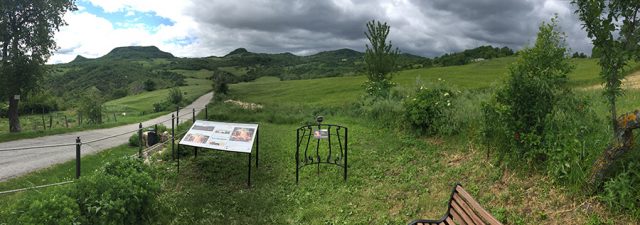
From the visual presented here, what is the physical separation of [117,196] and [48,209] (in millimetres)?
815

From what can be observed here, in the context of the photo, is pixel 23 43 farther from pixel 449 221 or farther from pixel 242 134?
pixel 449 221

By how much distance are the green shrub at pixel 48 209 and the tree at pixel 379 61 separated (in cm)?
1685

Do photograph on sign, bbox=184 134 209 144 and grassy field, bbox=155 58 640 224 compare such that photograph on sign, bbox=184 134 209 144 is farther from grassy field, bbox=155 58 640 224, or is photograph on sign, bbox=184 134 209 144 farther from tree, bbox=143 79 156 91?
tree, bbox=143 79 156 91

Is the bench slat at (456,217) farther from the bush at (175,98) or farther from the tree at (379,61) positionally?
the bush at (175,98)

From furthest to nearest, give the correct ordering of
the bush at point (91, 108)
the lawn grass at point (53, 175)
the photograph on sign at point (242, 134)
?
1. the bush at point (91, 108)
2. the lawn grass at point (53, 175)
3. the photograph on sign at point (242, 134)

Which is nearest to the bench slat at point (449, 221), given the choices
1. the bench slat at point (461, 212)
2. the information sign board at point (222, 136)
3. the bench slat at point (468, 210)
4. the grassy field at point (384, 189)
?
the bench slat at point (461, 212)

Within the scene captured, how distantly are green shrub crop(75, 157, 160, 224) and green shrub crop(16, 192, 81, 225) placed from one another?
0.19 m

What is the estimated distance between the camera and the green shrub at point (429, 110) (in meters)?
10.2

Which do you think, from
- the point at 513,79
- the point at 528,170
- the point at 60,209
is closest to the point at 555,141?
the point at 528,170

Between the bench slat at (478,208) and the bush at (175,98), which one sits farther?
the bush at (175,98)

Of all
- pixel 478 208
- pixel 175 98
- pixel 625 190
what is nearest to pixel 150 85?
pixel 175 98

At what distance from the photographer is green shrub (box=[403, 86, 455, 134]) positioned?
10242 mm

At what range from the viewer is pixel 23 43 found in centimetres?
1962

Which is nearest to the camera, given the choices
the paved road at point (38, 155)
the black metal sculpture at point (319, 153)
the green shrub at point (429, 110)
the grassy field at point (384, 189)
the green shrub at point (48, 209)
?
the green shrub at point (48, 209)
